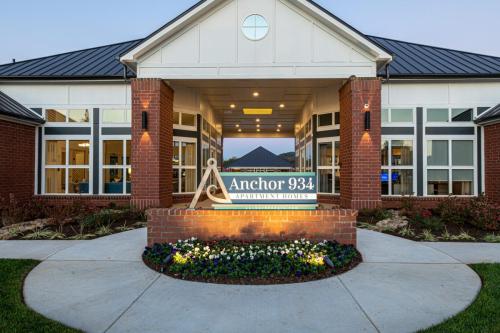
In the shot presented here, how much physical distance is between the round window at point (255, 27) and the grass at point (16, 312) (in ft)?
31.0

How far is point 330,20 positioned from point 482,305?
30.7ft

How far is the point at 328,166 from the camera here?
14.1m

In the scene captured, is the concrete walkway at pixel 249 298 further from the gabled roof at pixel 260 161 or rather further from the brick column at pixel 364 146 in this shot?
the gabled roof at pixel 260 161

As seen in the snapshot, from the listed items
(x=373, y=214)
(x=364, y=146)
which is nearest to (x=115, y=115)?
(x=364, y=146)

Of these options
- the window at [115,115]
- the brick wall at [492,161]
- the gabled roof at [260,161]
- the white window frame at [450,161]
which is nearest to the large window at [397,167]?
the white window frame at [450,161]

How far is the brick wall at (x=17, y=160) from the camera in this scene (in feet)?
39.2

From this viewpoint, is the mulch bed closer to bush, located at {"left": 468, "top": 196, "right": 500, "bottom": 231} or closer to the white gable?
bush, located at {"left": 468, "top": 196, "right": 500, "bottom": 231}

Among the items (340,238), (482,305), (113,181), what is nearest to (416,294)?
(482,305)

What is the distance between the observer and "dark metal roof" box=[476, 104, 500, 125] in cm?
1169

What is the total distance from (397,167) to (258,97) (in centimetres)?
711

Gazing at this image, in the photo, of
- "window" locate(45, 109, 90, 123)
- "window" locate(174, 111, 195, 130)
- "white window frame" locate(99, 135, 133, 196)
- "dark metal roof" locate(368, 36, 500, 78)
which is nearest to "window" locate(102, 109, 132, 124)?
"white window frame" locate(99, 135, 133, 196)

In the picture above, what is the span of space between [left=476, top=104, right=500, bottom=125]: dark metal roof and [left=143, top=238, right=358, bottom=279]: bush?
948cm

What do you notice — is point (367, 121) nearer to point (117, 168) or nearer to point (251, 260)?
point (251, 260)

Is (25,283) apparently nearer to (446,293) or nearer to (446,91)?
(446,293)
